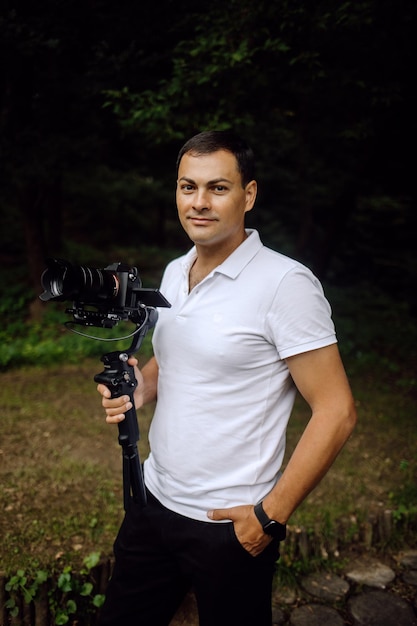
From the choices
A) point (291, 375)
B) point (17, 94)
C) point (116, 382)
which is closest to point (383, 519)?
point (291, 375)

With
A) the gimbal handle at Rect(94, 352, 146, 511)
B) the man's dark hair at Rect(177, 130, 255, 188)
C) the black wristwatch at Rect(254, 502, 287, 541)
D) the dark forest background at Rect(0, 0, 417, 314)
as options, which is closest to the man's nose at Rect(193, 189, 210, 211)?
the man's dark hair at Rect(177, 130, 255, 188)

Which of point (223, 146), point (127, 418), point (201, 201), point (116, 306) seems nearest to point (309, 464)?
point (127, 418)

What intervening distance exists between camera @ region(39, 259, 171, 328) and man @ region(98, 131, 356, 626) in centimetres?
13

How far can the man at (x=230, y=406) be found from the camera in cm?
158

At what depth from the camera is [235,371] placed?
1657mm

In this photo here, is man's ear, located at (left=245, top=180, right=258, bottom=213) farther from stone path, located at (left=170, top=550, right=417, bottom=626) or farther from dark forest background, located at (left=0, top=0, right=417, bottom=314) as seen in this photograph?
dark forest background, located at (left=0, top=0, right=417, bottom=314)

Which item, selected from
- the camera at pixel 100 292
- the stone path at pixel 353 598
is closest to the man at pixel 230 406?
the camera at pixel 100 292

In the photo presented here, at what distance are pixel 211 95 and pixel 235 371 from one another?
386 centimetres

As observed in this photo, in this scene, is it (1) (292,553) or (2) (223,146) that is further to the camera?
(1) (292,553)

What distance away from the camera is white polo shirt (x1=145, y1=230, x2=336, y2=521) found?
1.59 metres

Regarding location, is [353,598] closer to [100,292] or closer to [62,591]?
[62,591]

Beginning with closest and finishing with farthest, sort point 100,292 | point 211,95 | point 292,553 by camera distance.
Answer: point 100,292 → point 292,553 → point 211,95

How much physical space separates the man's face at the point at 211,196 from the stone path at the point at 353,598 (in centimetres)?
205

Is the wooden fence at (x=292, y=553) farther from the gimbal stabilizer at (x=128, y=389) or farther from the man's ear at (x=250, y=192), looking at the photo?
the man's ear at (x=250, y=192)
